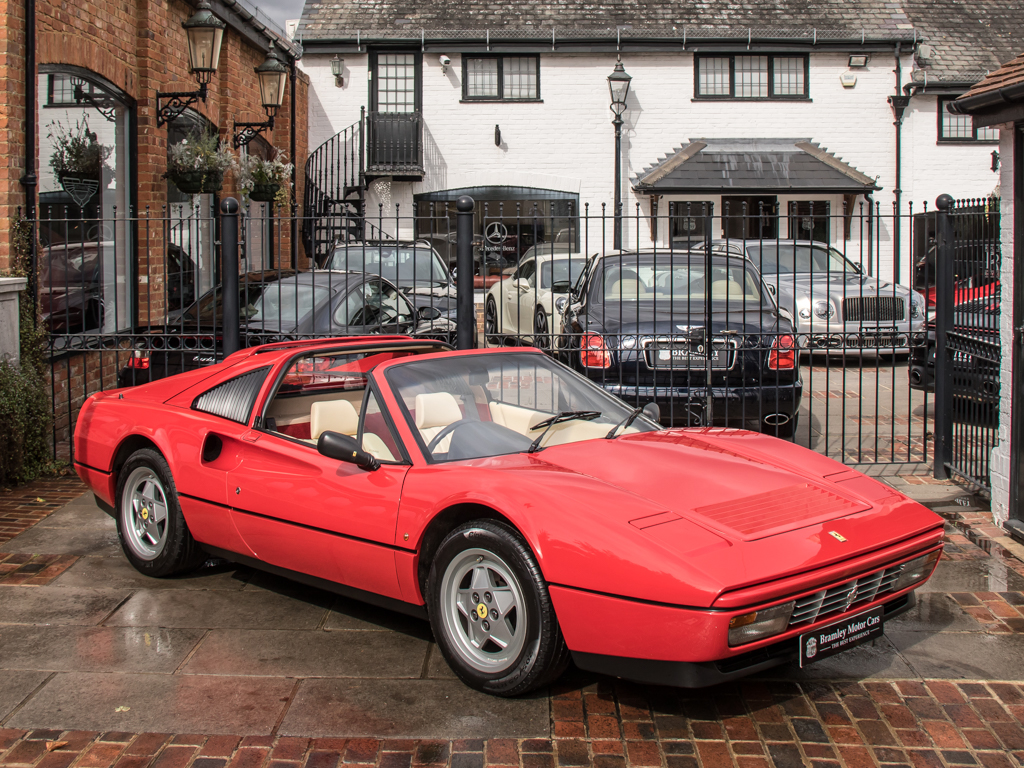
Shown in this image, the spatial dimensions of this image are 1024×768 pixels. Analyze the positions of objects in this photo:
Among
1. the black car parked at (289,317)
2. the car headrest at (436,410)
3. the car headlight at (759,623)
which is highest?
the black car parked at (289,317)

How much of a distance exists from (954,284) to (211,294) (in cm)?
657

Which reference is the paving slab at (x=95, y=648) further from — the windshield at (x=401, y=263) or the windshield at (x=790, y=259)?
the windshield at (x=790, y=259)

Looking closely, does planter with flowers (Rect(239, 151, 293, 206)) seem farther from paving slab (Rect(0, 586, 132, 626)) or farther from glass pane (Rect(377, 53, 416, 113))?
paving slab (Rect(0, 586, 132, 626))

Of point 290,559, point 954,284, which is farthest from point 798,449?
point 954,284

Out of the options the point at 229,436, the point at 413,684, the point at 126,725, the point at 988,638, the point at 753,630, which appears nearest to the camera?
the point at 753,630

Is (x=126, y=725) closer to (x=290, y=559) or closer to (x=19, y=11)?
(x=290, y=559)

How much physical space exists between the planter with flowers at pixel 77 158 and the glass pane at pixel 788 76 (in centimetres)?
1565

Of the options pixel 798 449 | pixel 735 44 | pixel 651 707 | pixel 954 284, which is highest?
pixel 735 44

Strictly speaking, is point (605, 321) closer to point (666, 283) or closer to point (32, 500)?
point (666, 283)

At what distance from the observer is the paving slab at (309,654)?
168 inches

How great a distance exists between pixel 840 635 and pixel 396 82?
1973 centimetres

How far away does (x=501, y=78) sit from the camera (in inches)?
859

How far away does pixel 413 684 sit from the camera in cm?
414

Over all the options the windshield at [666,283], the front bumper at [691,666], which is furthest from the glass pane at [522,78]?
the front bumper at [691,666]
